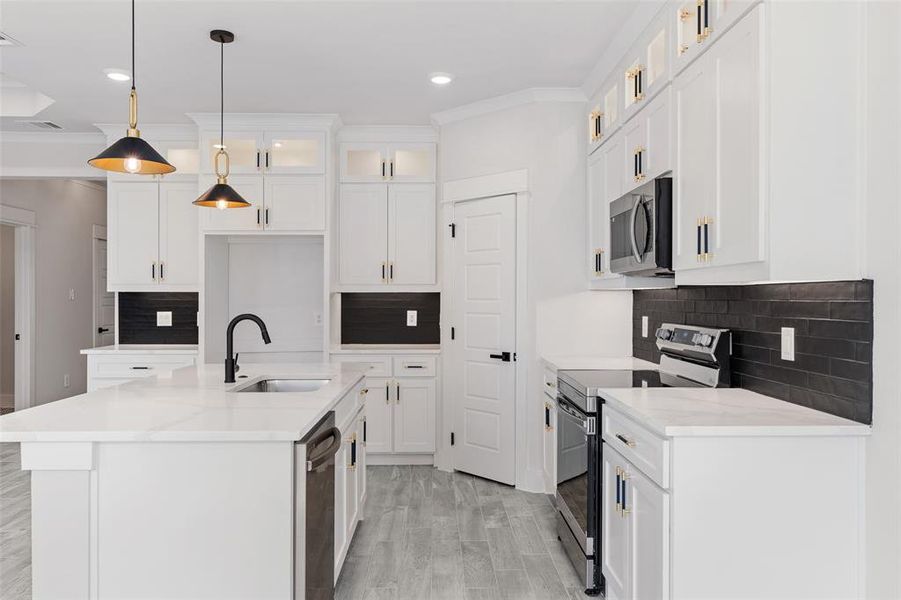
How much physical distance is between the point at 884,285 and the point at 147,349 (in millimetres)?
5003

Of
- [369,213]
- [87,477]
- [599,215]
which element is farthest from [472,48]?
[87,477]

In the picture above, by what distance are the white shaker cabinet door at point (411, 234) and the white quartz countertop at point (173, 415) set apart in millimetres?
2265

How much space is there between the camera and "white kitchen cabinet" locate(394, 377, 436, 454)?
4840 millimetres

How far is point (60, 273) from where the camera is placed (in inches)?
266

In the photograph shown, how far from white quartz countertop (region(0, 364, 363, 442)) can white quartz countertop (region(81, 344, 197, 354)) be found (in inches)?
86.3

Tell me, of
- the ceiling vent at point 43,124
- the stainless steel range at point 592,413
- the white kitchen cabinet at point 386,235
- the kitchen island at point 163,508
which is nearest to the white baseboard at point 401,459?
the white kitchen cabinet at point 386,235

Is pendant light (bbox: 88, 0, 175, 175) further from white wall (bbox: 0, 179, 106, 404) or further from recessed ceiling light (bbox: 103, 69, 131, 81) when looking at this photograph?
white wall (bbox: 0, 179, 106, 404)

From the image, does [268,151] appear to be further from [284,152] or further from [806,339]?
[806,339]

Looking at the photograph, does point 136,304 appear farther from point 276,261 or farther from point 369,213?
point 369,213

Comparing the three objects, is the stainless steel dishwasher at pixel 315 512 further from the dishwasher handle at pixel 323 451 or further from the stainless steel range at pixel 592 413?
the stainless steel range at pixel 592 413

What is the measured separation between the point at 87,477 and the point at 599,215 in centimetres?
303

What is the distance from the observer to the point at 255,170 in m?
4.77

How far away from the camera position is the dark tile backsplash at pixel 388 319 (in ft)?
17.6

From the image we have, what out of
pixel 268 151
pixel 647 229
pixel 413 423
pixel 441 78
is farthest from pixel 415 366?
pixel 647 229
